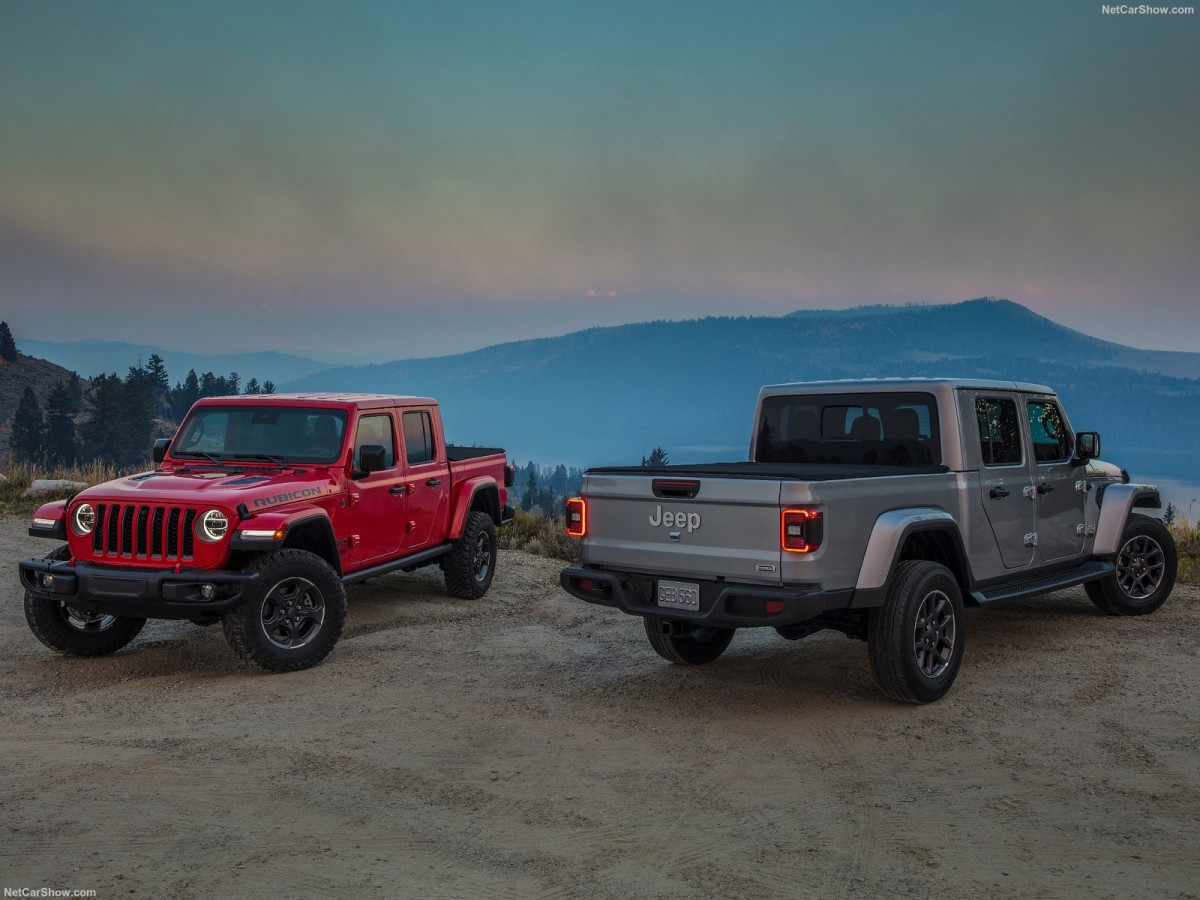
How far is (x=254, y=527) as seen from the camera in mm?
7570

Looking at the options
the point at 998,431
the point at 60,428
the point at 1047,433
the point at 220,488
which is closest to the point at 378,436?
Result: the point at 220,488

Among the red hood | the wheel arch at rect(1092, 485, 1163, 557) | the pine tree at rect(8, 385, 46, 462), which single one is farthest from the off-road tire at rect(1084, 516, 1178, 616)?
the pine tree at rect(8, 385, 46, 462)

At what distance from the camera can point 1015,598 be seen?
7.71 metres

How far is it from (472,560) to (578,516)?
4.04m

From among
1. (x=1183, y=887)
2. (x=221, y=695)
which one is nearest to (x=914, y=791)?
(x=1183, y=887)

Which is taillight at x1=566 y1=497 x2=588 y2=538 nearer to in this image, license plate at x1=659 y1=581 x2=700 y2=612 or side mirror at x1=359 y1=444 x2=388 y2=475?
license plate at x1=659 y1=581 x2=700 y2=612

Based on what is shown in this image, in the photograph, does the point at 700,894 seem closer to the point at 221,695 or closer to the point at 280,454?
the point at 221,695

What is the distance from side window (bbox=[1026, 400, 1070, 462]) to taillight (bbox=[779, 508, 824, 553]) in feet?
10.4

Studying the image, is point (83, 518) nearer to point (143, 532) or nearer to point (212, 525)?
point (143, 532)

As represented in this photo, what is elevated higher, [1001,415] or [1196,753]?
[1001,415]

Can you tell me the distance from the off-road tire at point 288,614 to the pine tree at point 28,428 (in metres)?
72.0

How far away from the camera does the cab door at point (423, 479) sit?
978 centimetres

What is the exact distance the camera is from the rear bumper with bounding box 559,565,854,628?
5.96m

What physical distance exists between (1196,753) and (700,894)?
139 inches
